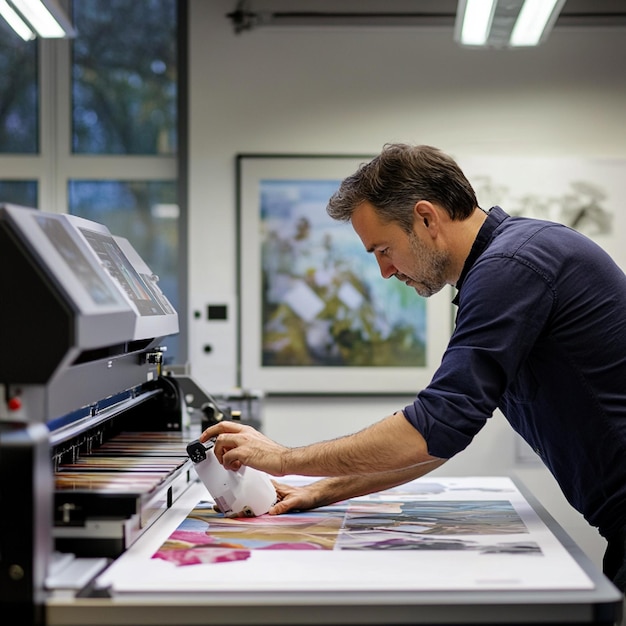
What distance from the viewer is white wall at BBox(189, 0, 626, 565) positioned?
4117 mm

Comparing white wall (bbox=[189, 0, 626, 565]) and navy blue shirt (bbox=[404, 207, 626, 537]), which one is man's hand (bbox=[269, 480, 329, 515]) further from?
white wall (bbox=[189, 0, 626, 565])

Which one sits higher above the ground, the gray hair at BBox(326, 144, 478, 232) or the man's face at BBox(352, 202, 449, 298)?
the gray hair at BBox(326, 144, 478, 232)

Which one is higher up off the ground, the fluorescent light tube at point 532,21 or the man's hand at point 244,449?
the fluorescent light tube at point 532,21

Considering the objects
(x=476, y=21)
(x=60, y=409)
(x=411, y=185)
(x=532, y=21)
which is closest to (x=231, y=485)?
(x=60, y=409)

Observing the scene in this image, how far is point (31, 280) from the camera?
126 cm

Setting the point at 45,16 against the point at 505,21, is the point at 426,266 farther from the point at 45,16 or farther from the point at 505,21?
the point at 45,16

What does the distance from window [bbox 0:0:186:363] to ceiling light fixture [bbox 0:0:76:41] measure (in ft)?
4.62

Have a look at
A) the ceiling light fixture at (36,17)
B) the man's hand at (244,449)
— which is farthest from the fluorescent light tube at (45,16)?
the man's hand at (244,449)

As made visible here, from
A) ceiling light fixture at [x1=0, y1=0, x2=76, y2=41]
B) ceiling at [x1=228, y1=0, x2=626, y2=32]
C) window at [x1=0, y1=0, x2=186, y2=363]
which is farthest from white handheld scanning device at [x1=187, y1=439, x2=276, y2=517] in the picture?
ceiling at [x1=228, y1=0, x2=626, y2=32]

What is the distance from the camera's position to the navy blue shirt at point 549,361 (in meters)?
1.48

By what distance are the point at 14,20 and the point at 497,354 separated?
207 centimetres

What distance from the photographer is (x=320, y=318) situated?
413cm

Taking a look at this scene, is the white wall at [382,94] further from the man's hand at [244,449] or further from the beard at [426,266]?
the man's hand at [244,449]

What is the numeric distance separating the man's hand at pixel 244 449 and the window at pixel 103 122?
104 inches
